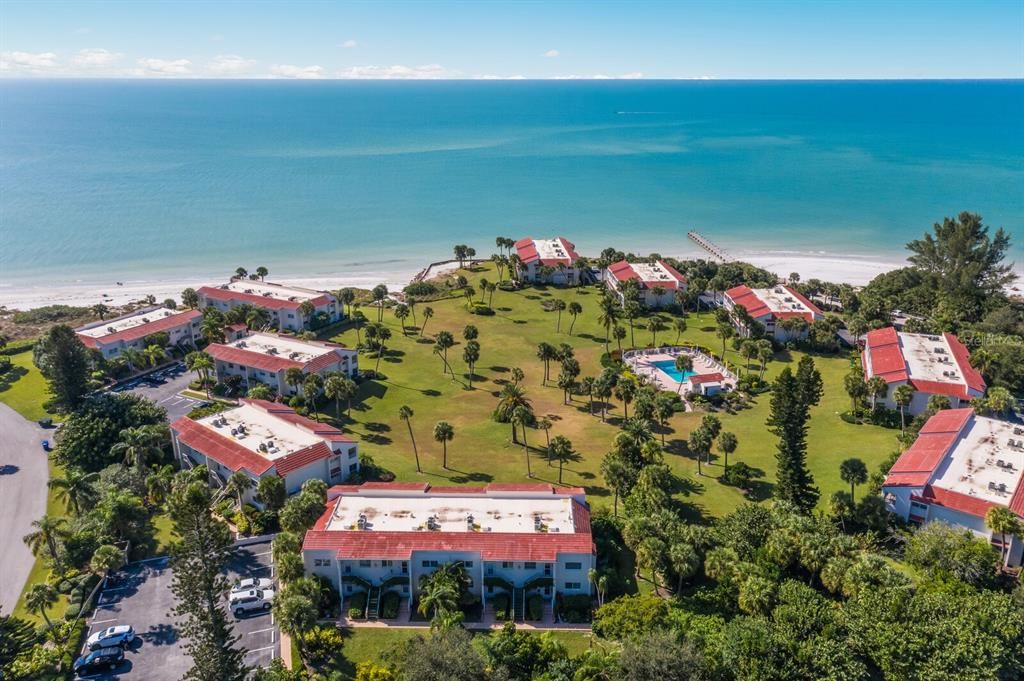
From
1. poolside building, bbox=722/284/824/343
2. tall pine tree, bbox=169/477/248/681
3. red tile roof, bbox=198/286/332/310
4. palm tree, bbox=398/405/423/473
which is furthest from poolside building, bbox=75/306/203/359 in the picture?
poolside building, bbox=722/284/824/343

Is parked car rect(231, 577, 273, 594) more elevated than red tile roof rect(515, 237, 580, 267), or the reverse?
red tile roof rect(515, 237, 580, 267)

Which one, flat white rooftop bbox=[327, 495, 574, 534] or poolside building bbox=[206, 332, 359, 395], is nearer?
flat white rooftop bbox=[327, 495, 574, 534]

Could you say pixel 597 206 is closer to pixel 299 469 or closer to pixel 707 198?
pixel 707 198

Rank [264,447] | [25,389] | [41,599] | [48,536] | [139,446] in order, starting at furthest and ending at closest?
[25,389] < [139,446] < [264,447] < [48,536] < [41,599]

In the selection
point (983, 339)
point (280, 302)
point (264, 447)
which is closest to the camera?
point (264, 447)

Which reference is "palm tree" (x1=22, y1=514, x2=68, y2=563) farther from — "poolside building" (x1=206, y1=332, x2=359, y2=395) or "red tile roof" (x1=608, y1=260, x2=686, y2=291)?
"red tile roof" (x1=608, y1=260, x2=686, y2=291)

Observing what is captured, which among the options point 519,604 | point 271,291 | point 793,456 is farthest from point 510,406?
point 271,291

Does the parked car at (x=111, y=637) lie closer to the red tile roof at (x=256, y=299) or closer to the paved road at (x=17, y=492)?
the paved road at (x=17, y=492)

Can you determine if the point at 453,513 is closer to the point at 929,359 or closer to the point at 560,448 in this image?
the point at 560,448
